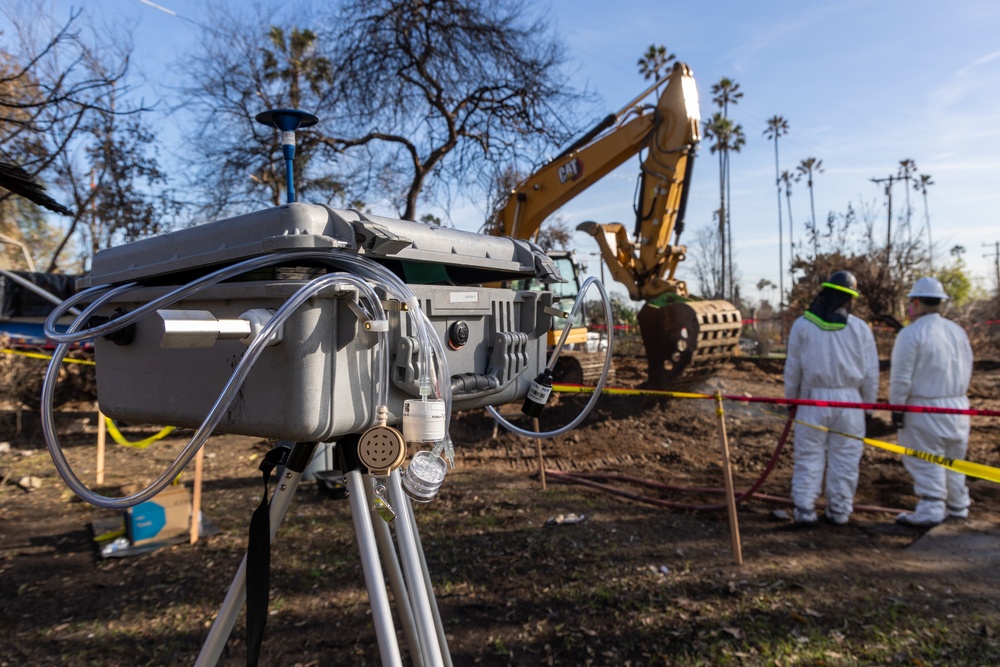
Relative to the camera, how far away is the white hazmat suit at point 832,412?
4805 millimetres

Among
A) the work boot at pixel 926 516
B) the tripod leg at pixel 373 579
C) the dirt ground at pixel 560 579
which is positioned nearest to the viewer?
the tripod leg at pixel 373 579

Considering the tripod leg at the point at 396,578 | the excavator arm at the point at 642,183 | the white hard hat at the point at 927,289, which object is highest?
the excavator arm at the point at 642,183

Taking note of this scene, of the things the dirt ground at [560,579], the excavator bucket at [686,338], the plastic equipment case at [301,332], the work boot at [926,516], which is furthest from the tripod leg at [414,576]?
the excavator bucket at [686,338]

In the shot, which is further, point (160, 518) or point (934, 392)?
point (934, 392)

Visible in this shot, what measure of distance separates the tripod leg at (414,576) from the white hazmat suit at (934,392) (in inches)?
187

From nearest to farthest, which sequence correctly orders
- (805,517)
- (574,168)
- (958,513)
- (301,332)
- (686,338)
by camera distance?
(301,332) → (805,517) → (958,513) → (686,338) → (574,168)

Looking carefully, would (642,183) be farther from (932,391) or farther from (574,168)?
(932,391)

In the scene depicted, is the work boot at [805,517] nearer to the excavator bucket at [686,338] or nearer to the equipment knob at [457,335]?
the excavator bucket at [686,338]

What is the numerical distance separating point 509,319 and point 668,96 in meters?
6.75

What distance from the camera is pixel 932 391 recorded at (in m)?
5.06

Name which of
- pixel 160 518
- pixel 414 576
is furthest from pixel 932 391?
pixel 160 518

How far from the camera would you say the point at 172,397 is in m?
1.37

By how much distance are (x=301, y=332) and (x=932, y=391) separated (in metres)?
5.42

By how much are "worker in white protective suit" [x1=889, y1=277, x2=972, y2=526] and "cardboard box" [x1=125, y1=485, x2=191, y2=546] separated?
524 cm
